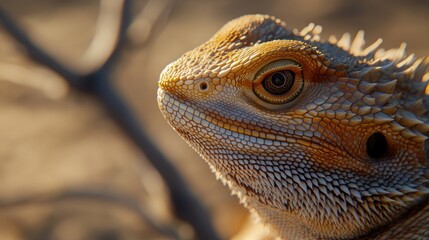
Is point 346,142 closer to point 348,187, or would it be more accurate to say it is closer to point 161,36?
point 348,187

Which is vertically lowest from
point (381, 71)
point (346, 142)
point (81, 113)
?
point (346, 142)

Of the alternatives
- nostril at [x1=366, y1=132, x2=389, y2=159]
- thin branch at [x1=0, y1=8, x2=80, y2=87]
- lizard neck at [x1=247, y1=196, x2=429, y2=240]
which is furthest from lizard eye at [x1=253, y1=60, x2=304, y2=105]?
thin branch at [x1=0, y1=8, x2=80, y2=87]

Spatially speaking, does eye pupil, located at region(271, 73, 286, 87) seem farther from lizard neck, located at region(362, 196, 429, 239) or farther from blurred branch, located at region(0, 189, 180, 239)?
blurred branch, located at region(0, 189, 180, 239)

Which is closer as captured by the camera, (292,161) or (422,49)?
(292,161)

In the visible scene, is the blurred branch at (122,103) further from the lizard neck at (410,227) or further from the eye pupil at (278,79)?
the lizard neck at (410,227)

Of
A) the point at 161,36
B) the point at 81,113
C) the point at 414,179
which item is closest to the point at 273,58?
the point at 414,179

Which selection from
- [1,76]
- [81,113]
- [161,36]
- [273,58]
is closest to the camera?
[273,58]
